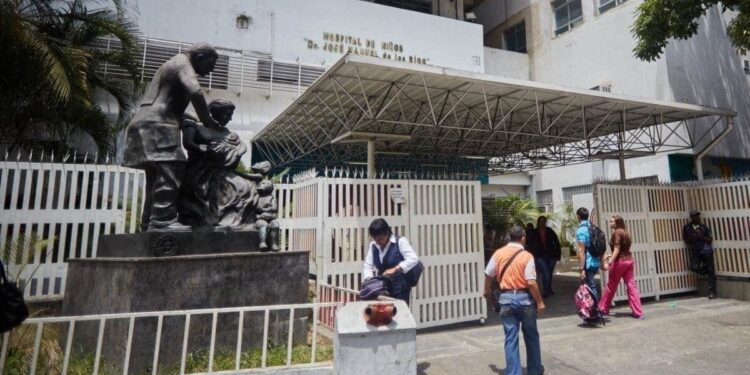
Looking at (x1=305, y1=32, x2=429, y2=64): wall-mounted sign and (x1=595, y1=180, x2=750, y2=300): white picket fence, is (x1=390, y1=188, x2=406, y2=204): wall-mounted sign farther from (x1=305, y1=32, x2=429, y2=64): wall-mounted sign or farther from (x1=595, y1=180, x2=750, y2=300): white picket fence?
(x1=305, y1=32, x2=429, y2=64): wall-mounted sign

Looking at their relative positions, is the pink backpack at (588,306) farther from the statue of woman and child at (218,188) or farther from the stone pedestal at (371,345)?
the statue of woman and child at (218,188)

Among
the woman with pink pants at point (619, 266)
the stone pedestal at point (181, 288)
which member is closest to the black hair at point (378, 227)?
the stone pedestal at point (181, 288)

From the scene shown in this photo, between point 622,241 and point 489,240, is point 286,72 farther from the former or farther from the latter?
point 622,241

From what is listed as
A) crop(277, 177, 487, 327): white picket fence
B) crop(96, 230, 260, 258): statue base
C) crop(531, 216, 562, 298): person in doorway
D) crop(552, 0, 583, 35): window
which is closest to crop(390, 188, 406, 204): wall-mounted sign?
crop(277, 177, 487, 327): white picket fence

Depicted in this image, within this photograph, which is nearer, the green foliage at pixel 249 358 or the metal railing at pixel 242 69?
the green foliage at pixel 249 358

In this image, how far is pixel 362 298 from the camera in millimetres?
3803

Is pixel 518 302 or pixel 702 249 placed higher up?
pixel 702 249

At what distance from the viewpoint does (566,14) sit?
1930 cm

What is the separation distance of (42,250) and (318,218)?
142 inches

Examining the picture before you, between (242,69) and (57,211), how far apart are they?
8.77m

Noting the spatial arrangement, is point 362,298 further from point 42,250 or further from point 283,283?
point 42,250

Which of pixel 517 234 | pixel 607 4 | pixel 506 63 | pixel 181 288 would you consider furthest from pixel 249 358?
pixel 506 63

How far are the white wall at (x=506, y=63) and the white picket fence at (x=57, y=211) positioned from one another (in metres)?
17.1

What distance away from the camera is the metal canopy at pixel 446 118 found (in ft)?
26.6
